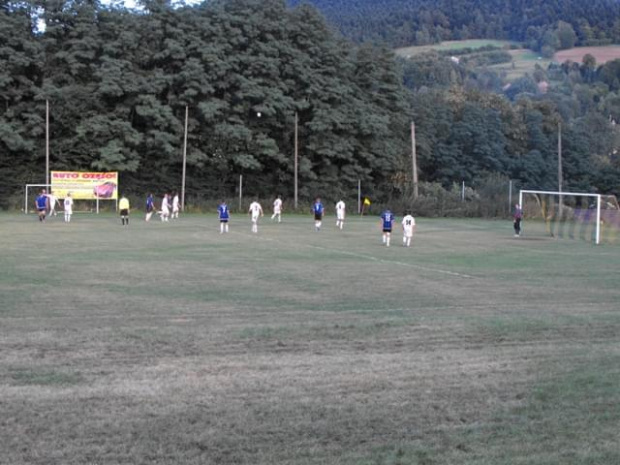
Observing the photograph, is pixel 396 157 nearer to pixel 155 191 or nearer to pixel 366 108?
pixel 366 108

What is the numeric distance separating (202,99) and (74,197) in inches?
566

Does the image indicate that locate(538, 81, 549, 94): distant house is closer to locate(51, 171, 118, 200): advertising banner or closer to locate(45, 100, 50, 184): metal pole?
locate(45, 100, 50, 184): metal pole

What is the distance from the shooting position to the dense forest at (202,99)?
214ft

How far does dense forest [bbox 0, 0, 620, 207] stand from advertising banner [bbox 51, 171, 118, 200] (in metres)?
4.21

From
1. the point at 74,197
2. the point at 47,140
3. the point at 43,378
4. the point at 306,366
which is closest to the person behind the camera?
the point at 43,378

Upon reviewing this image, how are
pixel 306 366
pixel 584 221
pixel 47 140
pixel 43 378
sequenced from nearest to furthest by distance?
pixel 43 378
pixel 306 366
pixel 584 221
pixel 47 140

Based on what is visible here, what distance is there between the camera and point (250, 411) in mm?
7977

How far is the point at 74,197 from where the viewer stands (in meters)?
59.4

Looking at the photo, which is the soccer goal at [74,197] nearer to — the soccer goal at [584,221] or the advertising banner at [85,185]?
the advertising banner at [85,185]

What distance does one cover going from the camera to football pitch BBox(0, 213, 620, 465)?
702 centimetres

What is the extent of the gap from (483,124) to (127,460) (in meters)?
90.0

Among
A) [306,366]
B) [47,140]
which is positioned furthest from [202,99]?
[306,366]

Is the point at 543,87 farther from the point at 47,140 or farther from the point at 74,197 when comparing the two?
the point at 74,197

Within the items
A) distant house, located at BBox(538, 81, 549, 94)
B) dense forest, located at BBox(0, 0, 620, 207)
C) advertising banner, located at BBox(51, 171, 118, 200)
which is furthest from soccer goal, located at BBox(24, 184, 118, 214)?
distant house, located at BBox(538, 81, 549, 94)
